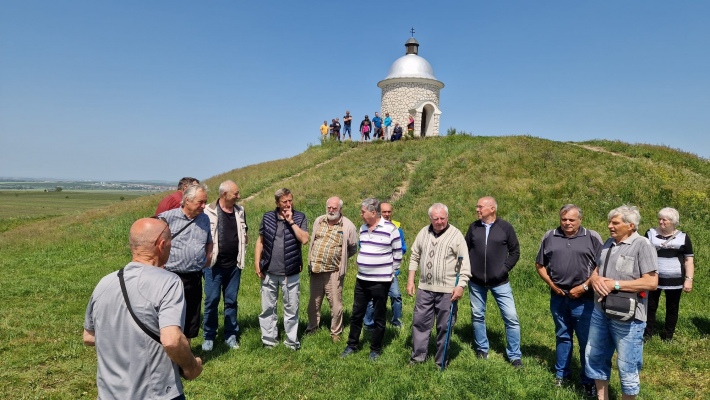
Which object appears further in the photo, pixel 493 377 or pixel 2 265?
pixel 2 265

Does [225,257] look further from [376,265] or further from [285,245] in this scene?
[376,265]

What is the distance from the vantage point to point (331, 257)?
5363 millimetres

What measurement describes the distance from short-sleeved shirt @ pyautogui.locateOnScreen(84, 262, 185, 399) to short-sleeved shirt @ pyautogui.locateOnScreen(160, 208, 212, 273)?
7.36 ft

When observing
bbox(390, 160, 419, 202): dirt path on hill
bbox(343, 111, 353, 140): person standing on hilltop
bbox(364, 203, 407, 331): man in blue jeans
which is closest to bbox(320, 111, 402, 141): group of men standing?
bbox(343, 111, 353, 140): person standing on hilltop

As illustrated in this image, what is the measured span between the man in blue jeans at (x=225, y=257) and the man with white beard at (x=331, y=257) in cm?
106

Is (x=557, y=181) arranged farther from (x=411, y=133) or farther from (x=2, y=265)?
(x=2, y=265)

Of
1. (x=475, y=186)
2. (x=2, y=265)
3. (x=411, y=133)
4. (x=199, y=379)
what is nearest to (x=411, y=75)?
(x=411, y=133)

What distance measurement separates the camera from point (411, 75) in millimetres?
27250

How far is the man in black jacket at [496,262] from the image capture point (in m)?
Result: 4.90

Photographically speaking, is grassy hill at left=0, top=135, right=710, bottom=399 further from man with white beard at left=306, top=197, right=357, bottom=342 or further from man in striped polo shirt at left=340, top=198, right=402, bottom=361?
man with white beard at left=306, top=197, right=357, bottom=342

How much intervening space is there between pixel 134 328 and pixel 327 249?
330cm

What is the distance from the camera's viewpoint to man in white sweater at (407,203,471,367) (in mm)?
4680

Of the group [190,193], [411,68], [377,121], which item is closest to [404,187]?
[377,121]

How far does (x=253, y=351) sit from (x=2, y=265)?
10.1m
